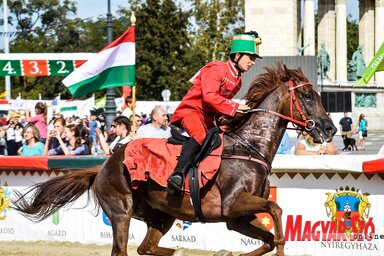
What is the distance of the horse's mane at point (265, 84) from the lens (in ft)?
32.9

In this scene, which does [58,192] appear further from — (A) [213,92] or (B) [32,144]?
(B) [32,144]

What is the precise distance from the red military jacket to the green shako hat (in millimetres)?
167

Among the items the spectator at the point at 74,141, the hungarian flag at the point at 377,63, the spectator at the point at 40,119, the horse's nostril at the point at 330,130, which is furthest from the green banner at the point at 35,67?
the horse's nostril at the point at 330,130

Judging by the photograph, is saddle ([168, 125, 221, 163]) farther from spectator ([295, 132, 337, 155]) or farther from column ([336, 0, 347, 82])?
column ([336, 0, 347, 82])

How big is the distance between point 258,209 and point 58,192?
3.06 metres

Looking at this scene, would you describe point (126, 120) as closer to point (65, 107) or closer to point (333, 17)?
point (65, 107)

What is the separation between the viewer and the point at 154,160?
33.3ft

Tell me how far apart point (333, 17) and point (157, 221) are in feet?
218

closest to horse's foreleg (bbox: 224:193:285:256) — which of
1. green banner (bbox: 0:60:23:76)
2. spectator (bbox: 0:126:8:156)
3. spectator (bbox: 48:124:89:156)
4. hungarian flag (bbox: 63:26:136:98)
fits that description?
spectator (bbox: 48:124:89:156)

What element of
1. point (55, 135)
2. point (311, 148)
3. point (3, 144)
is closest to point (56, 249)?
point (55, 135)

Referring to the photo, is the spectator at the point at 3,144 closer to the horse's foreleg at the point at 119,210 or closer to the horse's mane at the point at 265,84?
the horse's foreleg at the point at 119,210

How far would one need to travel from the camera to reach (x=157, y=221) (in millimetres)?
10812

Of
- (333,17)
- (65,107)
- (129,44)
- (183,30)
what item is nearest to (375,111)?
(333,17)

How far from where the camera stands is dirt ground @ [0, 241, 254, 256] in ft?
45.8
